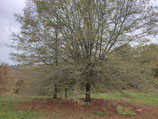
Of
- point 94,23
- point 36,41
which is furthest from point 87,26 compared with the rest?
point 36,41

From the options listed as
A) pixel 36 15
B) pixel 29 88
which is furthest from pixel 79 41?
pixel 29 88

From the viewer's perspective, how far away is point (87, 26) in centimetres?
673

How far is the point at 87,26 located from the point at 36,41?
3.03m

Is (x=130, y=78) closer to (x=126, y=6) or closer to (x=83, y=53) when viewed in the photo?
(x=83, y=53)

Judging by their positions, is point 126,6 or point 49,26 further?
point 49,26

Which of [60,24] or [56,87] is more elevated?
[60,24]

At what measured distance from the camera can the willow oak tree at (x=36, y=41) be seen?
6723 mm

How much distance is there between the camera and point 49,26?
23.5ft

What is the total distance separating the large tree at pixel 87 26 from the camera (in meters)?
6.53

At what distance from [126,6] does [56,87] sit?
5544 mm

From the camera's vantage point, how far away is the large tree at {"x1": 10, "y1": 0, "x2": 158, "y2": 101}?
6.53 m

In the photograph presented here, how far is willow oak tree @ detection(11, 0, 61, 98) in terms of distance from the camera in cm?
672

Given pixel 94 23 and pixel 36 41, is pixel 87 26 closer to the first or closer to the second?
pixel 94 23

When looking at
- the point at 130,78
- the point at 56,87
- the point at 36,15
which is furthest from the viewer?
the point at 36,15
